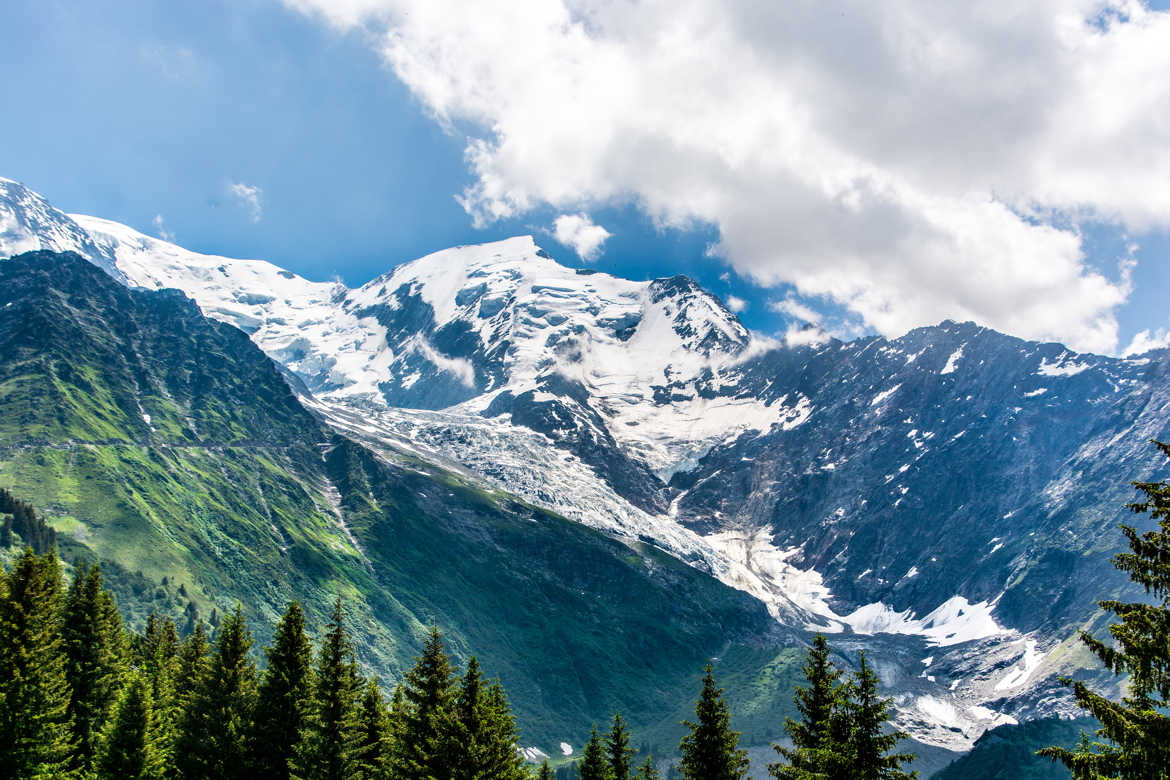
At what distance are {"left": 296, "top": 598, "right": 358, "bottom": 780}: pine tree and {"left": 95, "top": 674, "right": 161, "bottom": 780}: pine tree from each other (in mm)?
11379

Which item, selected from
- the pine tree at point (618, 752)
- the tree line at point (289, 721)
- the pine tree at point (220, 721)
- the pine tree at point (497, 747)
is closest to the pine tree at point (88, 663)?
the tree line at point (289, 721)

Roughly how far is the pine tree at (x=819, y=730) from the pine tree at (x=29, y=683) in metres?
40.2

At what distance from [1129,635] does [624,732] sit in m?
34.4

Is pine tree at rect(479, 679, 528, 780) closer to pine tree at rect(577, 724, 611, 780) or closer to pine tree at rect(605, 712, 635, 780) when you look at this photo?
pine tree at rect(577, 724, 611, 780)

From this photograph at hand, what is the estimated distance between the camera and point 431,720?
133ft

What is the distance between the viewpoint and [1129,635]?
24.4 m

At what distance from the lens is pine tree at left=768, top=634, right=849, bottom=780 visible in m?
30.9

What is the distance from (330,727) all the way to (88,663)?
923 inches

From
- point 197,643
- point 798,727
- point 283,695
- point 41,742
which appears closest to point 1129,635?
point 798,727

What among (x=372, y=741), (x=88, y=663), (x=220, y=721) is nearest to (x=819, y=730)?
(x=372, y=741)

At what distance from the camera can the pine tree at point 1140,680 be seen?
75.6 ft

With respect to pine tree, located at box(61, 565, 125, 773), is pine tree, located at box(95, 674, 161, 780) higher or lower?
lower

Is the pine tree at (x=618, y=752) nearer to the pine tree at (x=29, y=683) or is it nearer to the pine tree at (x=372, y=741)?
the pine tree at (x=372, y=741)

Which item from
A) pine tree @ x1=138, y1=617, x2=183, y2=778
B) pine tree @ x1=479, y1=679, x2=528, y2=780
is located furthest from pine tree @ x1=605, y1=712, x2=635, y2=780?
pine tree @ x1=138, y1=617, x2=183, y2=778
